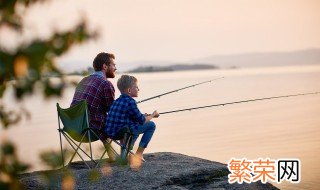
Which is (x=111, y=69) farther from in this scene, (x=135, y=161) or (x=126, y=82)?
(x=135, y=161)

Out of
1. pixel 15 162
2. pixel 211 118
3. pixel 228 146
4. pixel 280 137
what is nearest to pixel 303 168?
pixel 228 146

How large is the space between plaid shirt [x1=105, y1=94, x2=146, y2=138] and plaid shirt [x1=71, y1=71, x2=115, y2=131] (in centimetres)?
18

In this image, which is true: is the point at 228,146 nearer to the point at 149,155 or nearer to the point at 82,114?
the point at 149,155

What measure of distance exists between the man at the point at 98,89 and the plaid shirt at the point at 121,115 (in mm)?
189

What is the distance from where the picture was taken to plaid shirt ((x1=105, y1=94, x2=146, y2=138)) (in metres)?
5.64

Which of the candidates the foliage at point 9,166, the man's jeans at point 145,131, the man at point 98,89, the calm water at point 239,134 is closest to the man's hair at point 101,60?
the man at point 98,89

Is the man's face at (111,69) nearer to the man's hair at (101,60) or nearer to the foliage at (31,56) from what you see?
the man's hair at (101,60)

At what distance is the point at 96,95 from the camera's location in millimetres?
5852

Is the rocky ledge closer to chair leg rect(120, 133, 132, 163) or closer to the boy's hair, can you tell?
chair leg rect(120, 133, 132, 163)

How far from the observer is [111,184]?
5.05m

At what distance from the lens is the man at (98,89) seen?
5.84 metres

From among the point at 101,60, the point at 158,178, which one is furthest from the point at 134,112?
the point at 158,178

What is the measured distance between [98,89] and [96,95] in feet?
0.23

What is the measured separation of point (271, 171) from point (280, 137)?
23.1 ft
